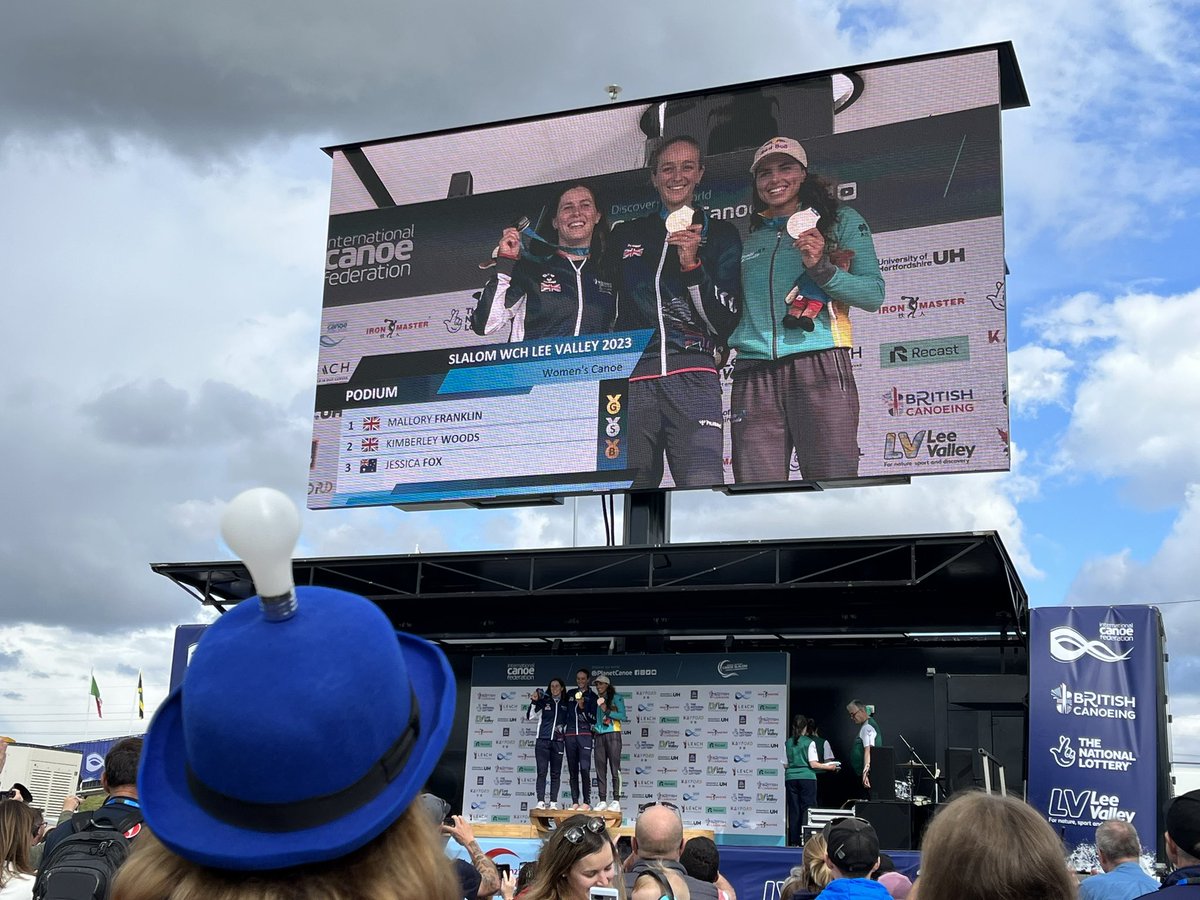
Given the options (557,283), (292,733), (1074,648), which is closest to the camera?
(292,733)

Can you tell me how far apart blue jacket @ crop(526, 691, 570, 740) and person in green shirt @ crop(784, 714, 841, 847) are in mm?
3236

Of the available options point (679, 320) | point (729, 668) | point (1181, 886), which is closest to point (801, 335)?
point (679, 320)

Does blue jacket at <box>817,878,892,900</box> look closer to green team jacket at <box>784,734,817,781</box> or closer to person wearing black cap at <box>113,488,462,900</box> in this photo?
person wearing black cap at <box>113,488,462,900</box>

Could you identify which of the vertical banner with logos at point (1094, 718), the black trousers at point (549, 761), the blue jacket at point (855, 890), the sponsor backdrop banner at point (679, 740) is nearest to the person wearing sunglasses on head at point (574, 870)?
the blue jacket at point (855, 890)

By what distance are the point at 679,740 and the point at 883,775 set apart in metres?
3.26

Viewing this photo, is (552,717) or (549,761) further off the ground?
(552,717)

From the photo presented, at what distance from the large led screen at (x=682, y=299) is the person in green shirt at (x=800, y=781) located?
4264mm

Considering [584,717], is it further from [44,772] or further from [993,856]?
[993,856]

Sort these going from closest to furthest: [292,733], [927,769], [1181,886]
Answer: [292,733] < [1181,886] < [927,769]

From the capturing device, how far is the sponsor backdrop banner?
59.6 ft

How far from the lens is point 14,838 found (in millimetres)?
5227

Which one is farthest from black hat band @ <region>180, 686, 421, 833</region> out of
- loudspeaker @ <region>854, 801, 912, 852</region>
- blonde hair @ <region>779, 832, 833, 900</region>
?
loudspeaker @ <region>854, 801, 912, 852</region>

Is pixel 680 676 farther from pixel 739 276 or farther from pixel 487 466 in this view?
pixel 739 276

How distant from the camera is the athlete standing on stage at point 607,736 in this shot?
18562 millimetres
